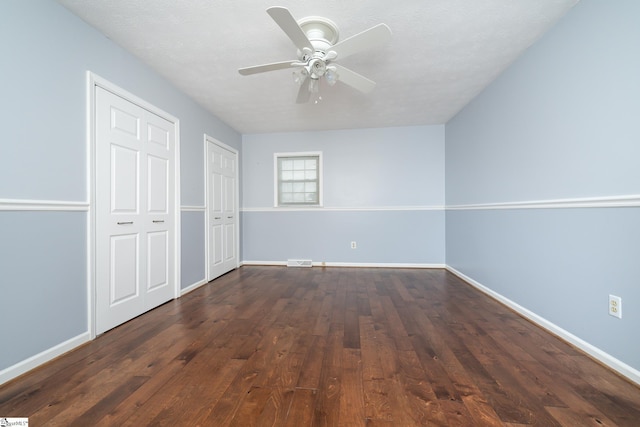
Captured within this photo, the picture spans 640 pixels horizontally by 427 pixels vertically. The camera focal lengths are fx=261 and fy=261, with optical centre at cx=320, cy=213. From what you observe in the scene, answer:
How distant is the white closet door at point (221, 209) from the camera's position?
3.74 m

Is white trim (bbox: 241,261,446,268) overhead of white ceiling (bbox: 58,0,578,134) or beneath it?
beneath

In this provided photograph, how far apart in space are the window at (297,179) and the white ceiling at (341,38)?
4.33 feet

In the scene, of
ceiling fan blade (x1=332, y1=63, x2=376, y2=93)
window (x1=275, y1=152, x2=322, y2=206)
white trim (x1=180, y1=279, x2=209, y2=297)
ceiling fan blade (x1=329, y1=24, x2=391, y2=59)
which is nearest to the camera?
ceiling fan blade (x1=329, y1=24, x2=391, y2=59)

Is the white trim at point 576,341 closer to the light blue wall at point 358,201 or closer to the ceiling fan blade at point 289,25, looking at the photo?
the light blue wall at point 358,201

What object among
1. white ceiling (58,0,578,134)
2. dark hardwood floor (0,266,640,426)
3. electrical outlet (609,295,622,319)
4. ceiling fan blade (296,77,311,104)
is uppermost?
white ceiling (58,0,578,134)

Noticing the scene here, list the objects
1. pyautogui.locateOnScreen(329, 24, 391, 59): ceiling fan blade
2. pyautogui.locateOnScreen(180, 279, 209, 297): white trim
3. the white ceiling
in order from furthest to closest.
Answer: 1. pyautogui.locateOnScreen(180, 279, 209, 297): white trim
2. the white ceiling
3. pyautogui.locateOnScreen(329, 24, 391, 59): ceiling fan blade

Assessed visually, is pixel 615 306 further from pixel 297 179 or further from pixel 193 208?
pixel 297 179

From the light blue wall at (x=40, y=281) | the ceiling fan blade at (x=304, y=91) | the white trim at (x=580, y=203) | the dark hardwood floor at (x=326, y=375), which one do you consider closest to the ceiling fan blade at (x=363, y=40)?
the ceiling fan blade at (x=304, y=91)

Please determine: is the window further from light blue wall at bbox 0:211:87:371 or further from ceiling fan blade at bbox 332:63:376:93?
Result: light blue wall at bbox 0:211:87:371

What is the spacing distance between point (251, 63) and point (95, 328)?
260 cm

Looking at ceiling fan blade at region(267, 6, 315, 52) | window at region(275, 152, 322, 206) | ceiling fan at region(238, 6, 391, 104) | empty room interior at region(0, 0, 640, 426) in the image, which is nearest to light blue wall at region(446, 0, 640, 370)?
empty room interior at region(0, 0, 640, 426)

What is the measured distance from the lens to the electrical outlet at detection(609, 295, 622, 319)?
5.01 feet

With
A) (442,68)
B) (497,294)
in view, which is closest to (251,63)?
(442,68)

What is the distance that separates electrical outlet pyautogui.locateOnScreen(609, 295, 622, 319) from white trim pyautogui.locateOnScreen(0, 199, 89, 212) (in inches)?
140
